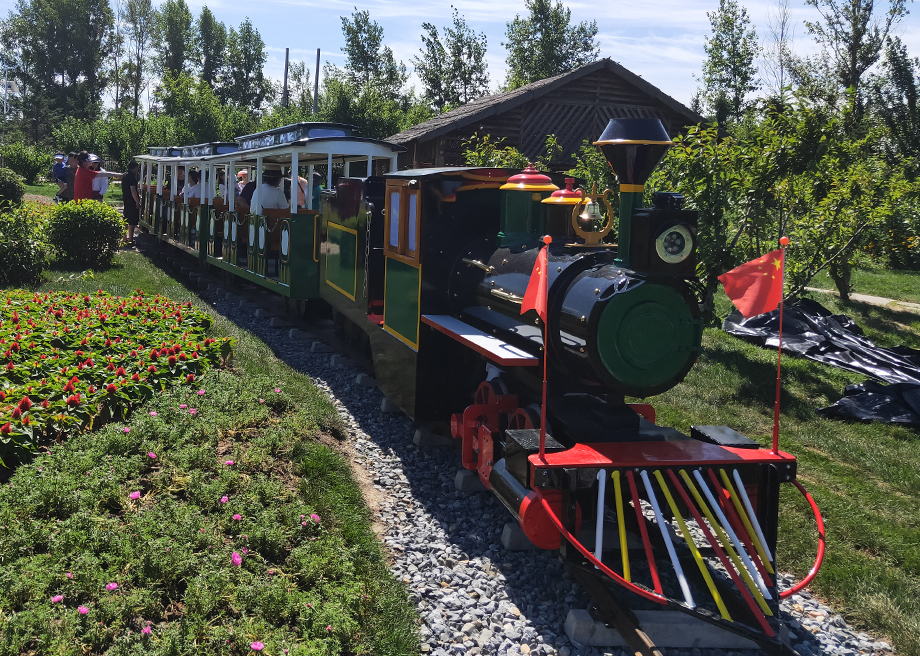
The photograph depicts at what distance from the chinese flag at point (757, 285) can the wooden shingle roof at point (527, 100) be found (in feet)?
39.3

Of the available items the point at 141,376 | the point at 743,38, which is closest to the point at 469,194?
the point at 141,376

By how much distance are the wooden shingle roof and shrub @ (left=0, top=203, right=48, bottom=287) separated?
285 inches

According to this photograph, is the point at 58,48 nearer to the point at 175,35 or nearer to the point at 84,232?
the point at 175,35

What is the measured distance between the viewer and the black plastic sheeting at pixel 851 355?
7.45m

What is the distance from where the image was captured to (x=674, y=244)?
405cm

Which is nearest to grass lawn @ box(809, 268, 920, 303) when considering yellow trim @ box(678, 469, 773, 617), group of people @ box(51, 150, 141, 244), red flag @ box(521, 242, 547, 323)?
yellow trim @ box(678, 469, 773, 617)

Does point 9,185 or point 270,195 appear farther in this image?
point 9,185

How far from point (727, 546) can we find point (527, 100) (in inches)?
547

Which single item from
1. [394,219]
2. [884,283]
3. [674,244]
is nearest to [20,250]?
[394,219]

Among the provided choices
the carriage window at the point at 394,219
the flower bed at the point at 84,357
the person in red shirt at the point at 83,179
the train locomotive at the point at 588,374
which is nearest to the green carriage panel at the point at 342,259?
the train locomotive at the point at 588,374

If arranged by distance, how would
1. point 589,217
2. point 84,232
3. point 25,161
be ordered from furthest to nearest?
point 25,161 → point 84,232 → point 589,217

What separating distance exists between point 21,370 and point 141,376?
80 centimetres

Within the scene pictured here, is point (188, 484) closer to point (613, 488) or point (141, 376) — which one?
point (141, 376)

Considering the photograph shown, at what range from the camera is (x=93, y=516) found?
13.2ft
